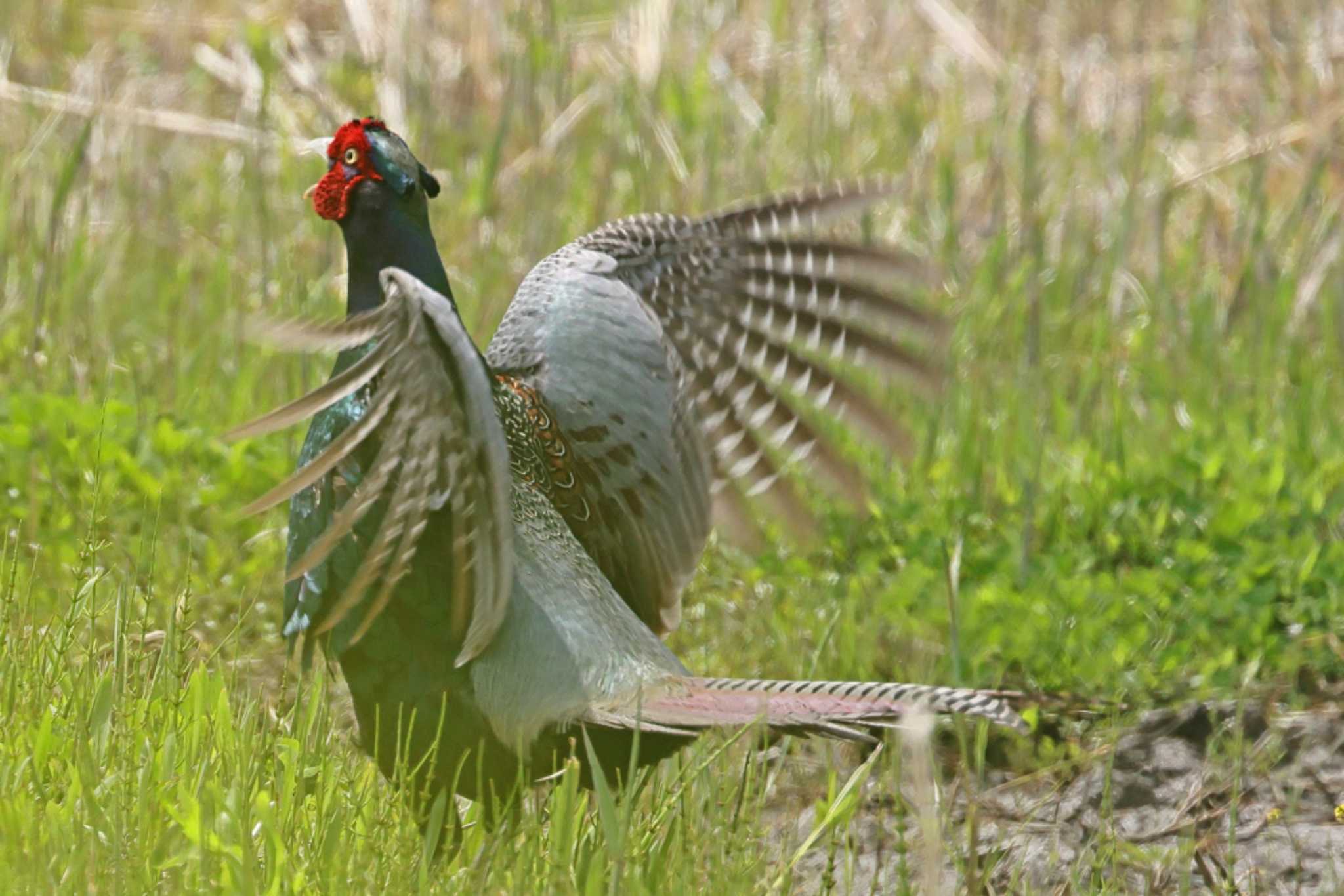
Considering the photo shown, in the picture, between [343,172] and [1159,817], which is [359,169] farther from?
[1159,817]

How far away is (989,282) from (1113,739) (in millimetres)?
3497

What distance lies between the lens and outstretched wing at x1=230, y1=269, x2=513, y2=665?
3.13m

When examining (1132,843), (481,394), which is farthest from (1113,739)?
(481,394)

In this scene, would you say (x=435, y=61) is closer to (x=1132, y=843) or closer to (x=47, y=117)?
(x=47, y=117)

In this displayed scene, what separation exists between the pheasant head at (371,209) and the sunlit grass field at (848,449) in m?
0.63

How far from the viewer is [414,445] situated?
3408 mm

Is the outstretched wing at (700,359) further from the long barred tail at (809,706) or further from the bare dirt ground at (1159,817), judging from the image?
the long barred tail at (809,706)

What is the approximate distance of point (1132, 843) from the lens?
4137mm

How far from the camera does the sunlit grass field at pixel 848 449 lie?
134 inches

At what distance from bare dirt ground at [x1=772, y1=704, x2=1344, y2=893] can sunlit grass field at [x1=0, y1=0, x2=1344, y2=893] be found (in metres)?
0.06

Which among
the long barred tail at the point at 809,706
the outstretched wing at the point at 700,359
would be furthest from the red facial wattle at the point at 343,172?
the long barred tail at the point at 809,706

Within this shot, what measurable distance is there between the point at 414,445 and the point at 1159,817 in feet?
6.29

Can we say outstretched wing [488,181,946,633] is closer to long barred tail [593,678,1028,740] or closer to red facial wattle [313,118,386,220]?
red facial wattle [313,118,386,220]

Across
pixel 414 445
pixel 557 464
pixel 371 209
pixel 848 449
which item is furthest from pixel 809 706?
pixel 848 449
